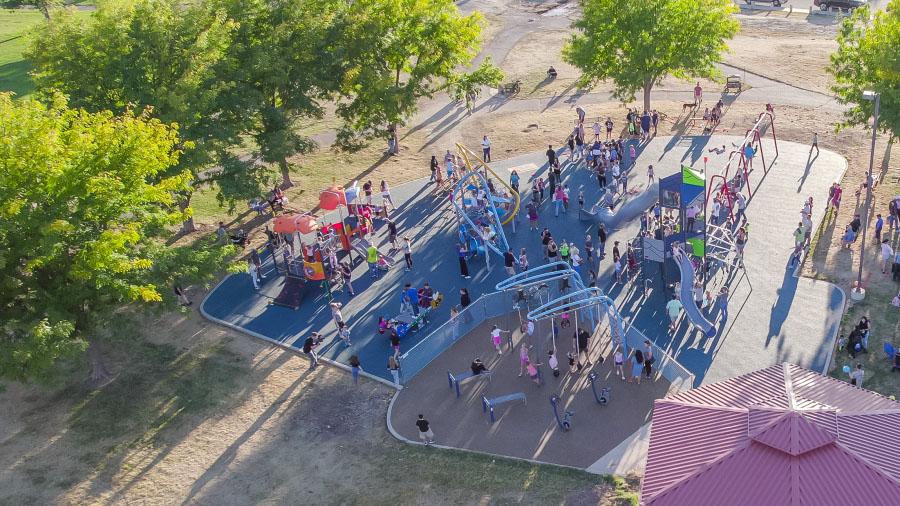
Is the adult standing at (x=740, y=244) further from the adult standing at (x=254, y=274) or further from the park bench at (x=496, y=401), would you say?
the adult standing at (x=254, y=274)

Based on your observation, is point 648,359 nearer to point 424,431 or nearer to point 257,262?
point 424,431

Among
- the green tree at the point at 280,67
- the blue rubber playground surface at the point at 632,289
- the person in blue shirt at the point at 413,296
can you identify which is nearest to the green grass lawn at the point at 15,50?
the green tree at the point at 280,67

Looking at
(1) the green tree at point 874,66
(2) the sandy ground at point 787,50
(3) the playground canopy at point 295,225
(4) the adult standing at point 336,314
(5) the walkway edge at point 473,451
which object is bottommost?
(5) the walkway edge at point 473,451

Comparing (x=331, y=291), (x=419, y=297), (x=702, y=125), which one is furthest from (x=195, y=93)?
(x=702, y=125)

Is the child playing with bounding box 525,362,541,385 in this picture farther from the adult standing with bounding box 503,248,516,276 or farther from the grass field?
the adult standing with bounding box 503,248,516,276

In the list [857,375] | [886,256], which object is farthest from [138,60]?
[886,256]

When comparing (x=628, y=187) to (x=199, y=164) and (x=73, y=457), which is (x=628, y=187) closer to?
(x=199, y=164)
